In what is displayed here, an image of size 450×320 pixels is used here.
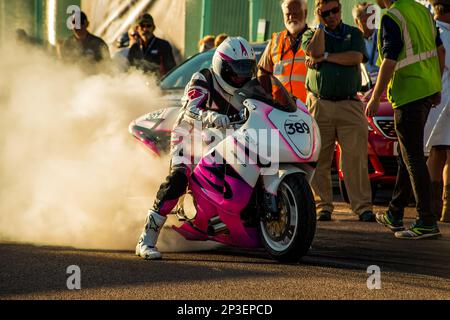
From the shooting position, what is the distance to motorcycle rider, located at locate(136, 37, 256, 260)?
8930 millimetres

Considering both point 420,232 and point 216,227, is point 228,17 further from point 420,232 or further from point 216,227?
point 216,227

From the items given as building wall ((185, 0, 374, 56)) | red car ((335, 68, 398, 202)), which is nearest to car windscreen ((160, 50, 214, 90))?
red car ((335, 68, 398, 202))

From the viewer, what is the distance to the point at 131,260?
8828mm

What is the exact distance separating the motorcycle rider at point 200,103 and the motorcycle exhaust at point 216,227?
301mm

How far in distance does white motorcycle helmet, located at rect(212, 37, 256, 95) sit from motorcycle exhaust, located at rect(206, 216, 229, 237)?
94cm

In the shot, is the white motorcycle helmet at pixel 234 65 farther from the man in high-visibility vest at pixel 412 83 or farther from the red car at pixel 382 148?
the red car at pixel 382 148

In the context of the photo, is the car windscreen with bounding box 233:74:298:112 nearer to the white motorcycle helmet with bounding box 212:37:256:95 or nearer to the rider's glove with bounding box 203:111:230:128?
the white motorcycle helmet with bounding box 212:37:256:95

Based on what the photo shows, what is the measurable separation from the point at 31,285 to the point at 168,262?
1.37 meters

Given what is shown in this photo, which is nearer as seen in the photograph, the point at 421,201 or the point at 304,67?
the point at 421,201

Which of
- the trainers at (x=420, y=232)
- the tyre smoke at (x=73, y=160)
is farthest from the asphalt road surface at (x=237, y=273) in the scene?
the tyre smoke at (x=73, y=160)
